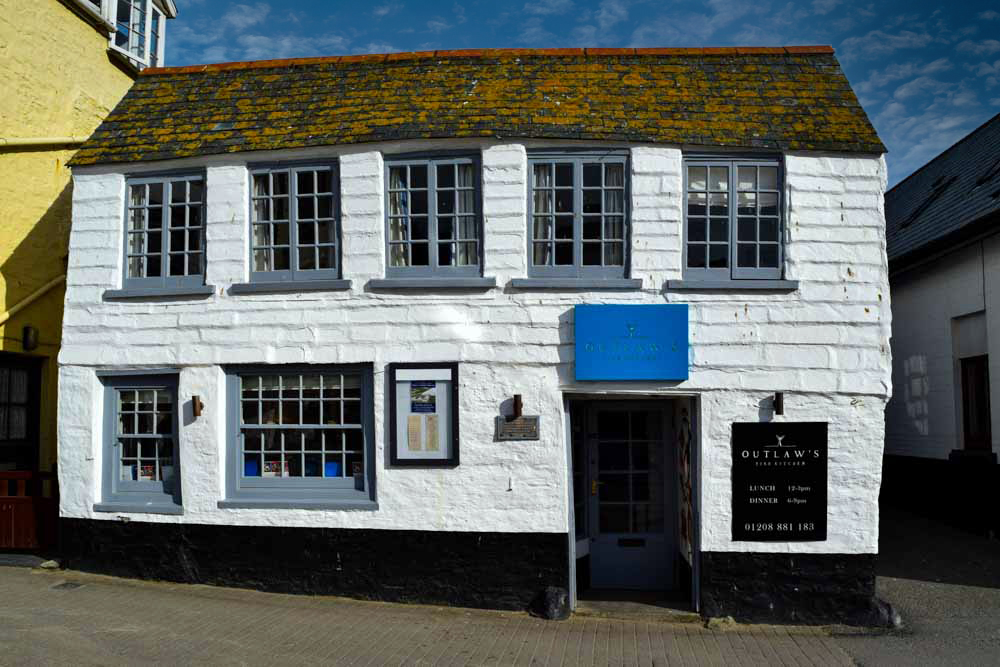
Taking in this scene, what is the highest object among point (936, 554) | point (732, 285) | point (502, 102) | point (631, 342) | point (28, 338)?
point (502, 102)

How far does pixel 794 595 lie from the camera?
872 cm

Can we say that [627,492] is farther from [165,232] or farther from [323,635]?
[165,232]

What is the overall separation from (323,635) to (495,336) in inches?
136

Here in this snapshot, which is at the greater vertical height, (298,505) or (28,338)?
(28,338)

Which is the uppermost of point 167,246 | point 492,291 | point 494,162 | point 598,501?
point 494,162

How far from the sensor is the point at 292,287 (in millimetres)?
9359

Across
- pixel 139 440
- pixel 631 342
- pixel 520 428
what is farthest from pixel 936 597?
pixel 139 440

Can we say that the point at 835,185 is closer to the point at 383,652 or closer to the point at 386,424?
the point at 386,424

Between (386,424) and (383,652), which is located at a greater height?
(386,424)

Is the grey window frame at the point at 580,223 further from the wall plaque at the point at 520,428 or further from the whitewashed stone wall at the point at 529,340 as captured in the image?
the wall plaque at the point at 520,428

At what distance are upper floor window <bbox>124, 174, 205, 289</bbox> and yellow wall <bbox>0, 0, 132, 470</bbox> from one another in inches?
104

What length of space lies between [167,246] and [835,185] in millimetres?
7603

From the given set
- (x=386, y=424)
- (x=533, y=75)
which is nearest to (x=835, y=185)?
(x=533, y=75)

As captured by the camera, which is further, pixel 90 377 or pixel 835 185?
pixel 90 377
